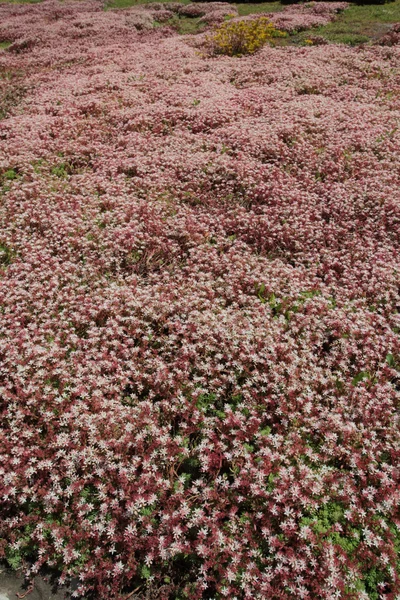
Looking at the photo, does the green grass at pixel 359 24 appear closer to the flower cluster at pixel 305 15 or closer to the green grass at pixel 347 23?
the green grass at pixel 347 23

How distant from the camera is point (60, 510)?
4.76 m

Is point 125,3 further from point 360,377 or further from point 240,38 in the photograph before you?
point 360,377

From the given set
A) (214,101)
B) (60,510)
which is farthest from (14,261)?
(214,101)

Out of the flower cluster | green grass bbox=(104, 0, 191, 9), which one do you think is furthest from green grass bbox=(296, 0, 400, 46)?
green grass bbox=(104, 0, 191, 9)

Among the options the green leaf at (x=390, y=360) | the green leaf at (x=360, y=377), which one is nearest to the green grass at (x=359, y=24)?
the green leaf at (x=390, y=360)

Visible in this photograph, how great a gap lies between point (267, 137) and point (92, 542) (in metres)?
11.8

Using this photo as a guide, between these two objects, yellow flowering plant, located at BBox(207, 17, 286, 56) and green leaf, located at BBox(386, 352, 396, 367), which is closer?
green leaf, located at BBox(386, 352, 396, 367)

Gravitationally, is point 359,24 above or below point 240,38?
above

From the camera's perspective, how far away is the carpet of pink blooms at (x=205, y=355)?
4.47 metres

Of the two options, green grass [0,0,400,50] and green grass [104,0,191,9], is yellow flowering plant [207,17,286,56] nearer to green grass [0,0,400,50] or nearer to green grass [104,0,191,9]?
green grass [0,0,400,50]

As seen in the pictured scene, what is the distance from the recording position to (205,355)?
6.41m

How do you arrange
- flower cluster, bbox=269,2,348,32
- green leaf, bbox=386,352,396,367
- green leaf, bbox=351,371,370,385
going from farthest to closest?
flower cluster, bbox=269,2,348,32, green leaf, bbox=386,352,396,367, green leaf, bbox=351,371,370,385

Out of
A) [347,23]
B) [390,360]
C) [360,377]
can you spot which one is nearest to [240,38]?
[347,23]

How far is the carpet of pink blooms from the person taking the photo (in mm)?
4469
